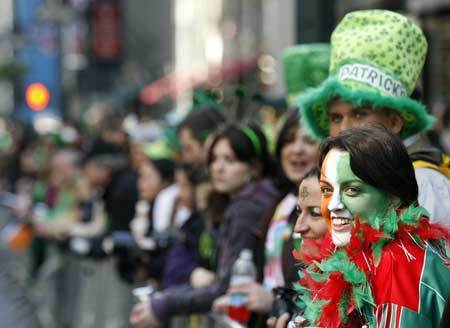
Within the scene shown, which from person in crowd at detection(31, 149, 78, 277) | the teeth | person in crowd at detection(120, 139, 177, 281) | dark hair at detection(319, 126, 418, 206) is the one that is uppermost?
dark hair at detection(319, 126, 418, 206)

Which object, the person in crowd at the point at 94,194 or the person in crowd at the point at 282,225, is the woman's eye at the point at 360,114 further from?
the person in crowd at the point at 94,194

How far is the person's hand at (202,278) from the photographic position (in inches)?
302

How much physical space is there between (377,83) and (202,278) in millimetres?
2378

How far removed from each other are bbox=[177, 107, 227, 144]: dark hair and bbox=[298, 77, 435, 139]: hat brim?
3.30 m

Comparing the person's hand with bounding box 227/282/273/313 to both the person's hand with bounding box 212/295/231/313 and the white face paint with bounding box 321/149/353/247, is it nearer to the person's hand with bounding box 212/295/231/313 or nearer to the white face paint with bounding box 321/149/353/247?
the person's hand with bounding box 212/295/231/313

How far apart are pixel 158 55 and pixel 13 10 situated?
39428 millimetres

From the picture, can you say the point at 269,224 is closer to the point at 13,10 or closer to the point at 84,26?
the point at 84,26

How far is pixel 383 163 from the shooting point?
4.48m

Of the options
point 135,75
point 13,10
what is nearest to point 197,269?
point 135,75

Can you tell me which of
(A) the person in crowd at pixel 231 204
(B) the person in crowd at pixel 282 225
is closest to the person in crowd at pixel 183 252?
(A) the person in crowd at pixel 231 204

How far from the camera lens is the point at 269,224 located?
22.2 feet

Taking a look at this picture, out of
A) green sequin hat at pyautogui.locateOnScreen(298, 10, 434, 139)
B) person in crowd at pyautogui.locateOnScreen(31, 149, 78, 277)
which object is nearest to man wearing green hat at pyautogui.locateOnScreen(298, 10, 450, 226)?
green sequin hat at pyautogui.locateOnScreen(298, 10, 434, 139)

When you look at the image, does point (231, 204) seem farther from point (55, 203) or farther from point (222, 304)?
point (55, 203)

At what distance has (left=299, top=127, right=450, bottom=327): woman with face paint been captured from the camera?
4.38 metres
